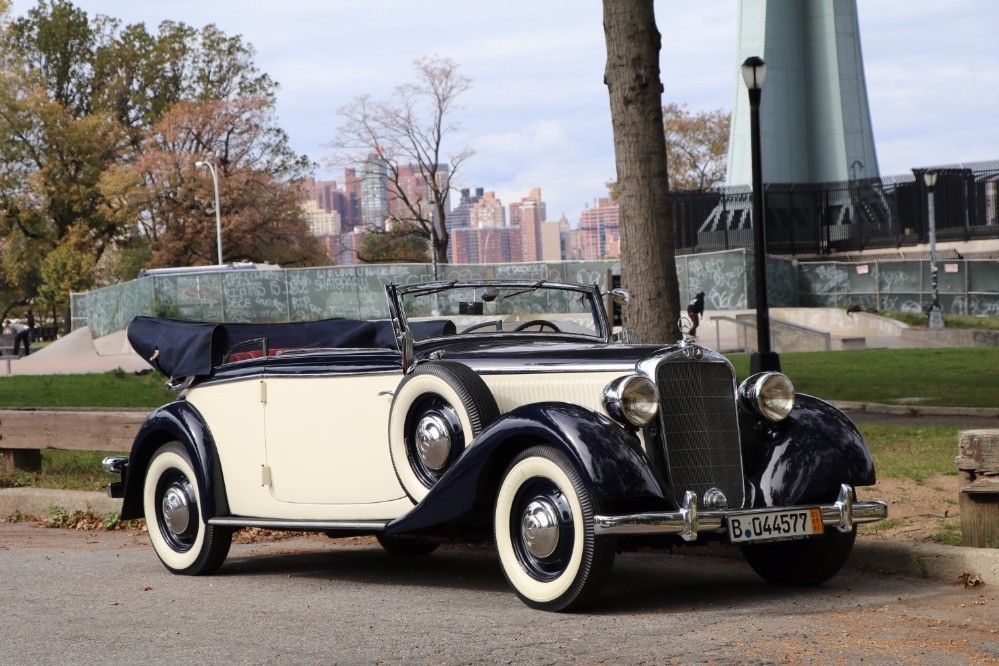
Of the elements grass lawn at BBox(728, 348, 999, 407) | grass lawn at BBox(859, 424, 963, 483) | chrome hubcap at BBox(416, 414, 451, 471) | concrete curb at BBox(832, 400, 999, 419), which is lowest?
grass lawn at BBox(728, 348, 999, 407)

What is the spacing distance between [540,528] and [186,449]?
9.11 feet

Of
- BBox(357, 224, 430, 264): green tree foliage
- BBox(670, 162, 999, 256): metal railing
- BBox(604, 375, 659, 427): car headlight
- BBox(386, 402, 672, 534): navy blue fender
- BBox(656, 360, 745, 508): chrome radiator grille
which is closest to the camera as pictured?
BBox(386, 402, 672, 534): navy blue fender

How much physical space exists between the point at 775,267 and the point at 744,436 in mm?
34670

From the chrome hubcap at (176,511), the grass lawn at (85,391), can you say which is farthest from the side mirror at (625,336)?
the grass lawn at (85,391)

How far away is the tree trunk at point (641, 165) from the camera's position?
9.54 metres

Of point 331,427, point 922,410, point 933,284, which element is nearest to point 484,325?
point 331,427

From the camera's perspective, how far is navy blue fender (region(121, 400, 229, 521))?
7.35 metres

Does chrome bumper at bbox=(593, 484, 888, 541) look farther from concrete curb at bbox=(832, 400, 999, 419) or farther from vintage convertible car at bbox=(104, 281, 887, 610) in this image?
concrete curb at bbox=(832, 400, 999, 419)

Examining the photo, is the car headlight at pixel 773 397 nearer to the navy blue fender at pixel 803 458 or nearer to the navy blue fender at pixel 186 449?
the navy blue fender at pixel 803 458

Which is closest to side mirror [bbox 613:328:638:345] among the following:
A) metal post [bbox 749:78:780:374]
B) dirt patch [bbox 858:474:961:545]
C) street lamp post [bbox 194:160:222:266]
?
dirt patch [bbox 858:474:961:545]

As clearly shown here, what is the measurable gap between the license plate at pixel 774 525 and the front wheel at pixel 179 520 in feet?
10.3

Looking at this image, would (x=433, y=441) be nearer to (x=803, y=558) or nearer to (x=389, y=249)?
(x=803, y=558)

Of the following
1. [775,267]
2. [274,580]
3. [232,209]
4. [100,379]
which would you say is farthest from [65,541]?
[232,209]

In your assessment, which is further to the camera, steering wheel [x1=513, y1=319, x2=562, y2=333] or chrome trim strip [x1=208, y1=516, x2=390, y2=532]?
steering wheel [x1=513, y1=319, x2=562, y2=333]
